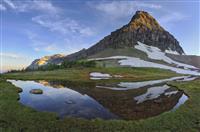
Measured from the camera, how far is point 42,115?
1028 inches

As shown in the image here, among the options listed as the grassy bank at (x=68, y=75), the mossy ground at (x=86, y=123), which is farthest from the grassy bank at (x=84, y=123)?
the grassy bank at (x=68, y=75)

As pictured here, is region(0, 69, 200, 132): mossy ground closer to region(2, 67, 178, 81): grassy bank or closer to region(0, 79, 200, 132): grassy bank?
region(0, 79, 200, 132): grassy bank

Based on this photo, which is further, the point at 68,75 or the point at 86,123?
the point at 68,75

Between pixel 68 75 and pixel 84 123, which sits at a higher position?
pixel 68 75

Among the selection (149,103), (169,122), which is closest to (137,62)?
(149,103)

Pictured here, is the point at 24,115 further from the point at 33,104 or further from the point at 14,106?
the point at 33,104

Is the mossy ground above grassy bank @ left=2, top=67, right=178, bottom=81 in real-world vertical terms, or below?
below

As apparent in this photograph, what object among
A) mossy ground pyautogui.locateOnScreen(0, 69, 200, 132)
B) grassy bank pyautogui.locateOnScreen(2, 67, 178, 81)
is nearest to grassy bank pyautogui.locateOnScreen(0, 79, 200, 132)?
mossy ground pyautogui.locateOnScreen(0, 69, 200, 132)

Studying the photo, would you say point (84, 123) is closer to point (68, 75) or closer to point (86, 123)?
point (86, 123)

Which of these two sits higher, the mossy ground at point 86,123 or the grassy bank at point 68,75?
the grassy bank at point 68,75

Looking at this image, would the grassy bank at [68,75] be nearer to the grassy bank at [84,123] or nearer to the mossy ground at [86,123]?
the grassy bank at [84,123]

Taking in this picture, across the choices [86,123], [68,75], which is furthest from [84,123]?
[68,75]

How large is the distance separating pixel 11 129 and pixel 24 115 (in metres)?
4.80

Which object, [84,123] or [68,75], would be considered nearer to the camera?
[84,123]
